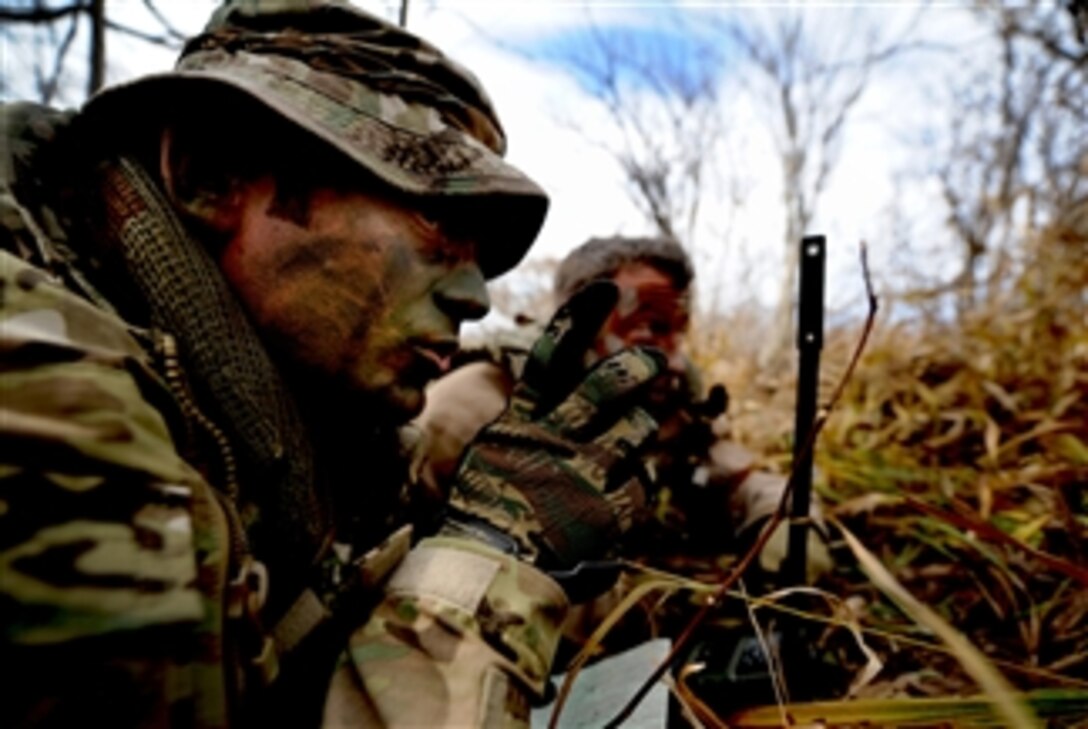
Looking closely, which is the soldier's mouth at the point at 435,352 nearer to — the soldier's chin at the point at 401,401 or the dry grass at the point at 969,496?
the soldier's chin at the point at 401,401

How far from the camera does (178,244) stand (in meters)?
1.01

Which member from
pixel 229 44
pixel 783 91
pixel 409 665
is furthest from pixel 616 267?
pixel 783 91

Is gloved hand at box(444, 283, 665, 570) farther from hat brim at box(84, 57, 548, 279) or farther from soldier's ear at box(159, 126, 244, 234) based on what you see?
soldier's ear at box(159, 126, 244, 234)

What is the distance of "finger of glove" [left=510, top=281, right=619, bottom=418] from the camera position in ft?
4.11

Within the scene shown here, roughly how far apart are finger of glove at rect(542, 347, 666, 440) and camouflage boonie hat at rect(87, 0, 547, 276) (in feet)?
0.97

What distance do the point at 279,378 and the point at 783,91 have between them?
1126 centimetres

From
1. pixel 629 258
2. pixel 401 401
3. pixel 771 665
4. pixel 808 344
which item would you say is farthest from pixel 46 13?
pixel 771 665

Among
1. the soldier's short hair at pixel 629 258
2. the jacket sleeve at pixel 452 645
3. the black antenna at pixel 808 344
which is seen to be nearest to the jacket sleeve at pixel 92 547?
the jacket sleeve at pixel 452 645

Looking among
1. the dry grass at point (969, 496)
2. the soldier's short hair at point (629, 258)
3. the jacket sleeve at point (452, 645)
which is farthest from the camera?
the soldier's short hair at point (629, 258)

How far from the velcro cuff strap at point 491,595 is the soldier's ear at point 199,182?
0.52 meters

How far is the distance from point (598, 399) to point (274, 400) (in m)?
0.46

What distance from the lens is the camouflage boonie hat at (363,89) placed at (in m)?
1.06

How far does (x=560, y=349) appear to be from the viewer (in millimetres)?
1281

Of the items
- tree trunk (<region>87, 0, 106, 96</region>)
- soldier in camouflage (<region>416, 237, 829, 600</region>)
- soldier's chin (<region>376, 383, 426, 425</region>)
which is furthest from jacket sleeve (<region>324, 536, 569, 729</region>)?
tree trunk (<region>87, 0, 106, 96</region>)
